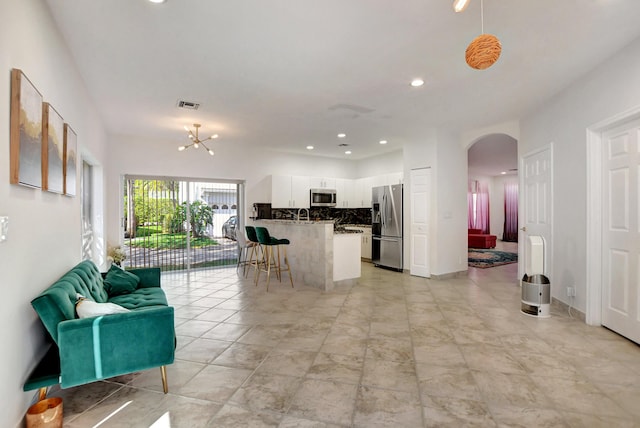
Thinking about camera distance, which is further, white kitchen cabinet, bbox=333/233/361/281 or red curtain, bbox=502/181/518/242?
red curtain, bbox=502/181/518/242

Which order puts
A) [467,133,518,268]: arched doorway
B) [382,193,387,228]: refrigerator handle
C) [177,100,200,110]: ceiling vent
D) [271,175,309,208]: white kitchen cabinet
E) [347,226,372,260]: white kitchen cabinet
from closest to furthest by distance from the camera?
[177,100,200,110]: ceiling vent, [382,193,387,228]: refrigerator handle, [271,175,309,208]: white kitchen cabinet, [347,226,372,260]: white kitchen cabinet, [467,133,518,268]: arched doorway

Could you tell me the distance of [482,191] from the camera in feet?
42.9

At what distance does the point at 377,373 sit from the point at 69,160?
10.6ft

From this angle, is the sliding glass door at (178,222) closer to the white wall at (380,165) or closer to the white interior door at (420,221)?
the white wall at (380,165)

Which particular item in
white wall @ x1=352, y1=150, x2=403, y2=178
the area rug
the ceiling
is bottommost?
the area rug

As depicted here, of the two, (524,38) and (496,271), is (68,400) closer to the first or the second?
(524,38)

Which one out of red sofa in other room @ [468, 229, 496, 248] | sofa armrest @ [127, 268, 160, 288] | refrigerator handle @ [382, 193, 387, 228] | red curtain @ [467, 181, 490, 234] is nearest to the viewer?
sofa armrest @ [127, 268, 160, 288]

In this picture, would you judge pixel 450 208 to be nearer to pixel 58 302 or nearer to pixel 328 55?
pixel 328 55

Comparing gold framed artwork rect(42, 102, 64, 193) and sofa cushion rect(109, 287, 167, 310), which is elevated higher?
gold framed artwork rect(42, 102, 64, 193)

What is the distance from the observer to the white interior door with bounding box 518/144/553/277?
169 inches

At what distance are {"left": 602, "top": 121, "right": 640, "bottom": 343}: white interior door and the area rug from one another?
3.72 meters

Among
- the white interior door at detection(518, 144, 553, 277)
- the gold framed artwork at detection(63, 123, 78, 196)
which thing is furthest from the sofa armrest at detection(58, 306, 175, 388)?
the white interior door at detection(518, 144, 553, 277)

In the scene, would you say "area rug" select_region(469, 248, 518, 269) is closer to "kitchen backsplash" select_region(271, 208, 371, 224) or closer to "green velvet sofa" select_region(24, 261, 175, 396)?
"kitchen backsplash" select_region(271, 208, 371, 224)

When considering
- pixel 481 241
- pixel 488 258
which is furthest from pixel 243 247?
pixel 481 241
